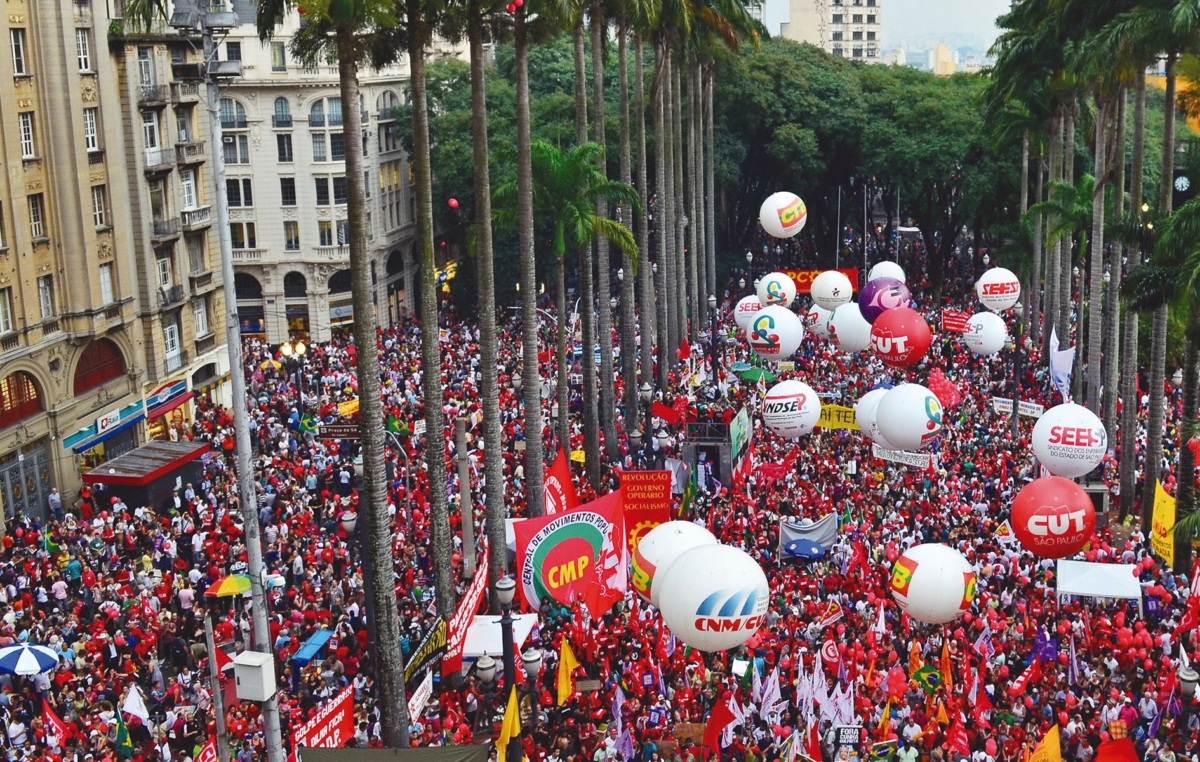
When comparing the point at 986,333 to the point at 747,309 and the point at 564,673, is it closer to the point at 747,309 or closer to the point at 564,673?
the point at 747,309

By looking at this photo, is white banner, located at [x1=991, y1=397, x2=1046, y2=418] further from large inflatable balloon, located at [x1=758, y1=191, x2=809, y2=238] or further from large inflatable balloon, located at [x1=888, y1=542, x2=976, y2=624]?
large inflatable balloon, located at [x1=888, y1=542, x2=976, y2=624]

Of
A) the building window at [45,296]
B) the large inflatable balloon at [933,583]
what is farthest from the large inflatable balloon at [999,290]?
the building window at [45,296]

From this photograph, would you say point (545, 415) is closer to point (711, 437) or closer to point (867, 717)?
point (711, 437)

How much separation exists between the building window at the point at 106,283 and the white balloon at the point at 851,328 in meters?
22.4

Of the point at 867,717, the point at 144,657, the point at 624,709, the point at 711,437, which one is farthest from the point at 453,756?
the point at 711,437

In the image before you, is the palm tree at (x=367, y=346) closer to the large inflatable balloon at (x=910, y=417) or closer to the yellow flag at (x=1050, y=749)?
the yellow flag at (x=1050, y=749)

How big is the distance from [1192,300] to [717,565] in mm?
10842

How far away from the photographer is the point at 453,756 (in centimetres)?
1897

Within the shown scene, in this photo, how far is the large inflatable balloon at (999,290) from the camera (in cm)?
4703

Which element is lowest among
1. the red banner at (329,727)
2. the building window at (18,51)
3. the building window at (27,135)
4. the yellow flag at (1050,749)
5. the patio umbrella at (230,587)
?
the yellow flag at (1050,749)

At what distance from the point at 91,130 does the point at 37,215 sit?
3.85m

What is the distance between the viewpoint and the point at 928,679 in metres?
24.8

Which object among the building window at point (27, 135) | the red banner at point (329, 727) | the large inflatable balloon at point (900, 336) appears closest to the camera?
the red banner at point (329, 727)

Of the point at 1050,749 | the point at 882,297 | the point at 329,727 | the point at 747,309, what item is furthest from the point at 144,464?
the point at 1050,749
